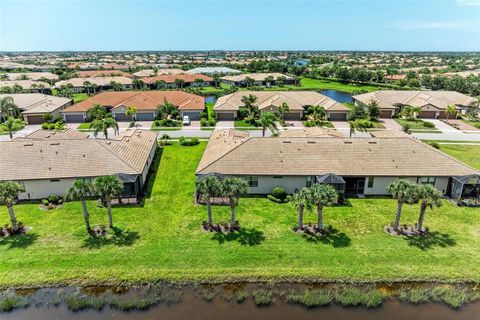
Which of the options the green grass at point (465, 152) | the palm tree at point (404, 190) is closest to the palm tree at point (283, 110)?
the green grass at point (465, 152)

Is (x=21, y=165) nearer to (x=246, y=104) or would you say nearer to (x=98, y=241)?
(x=98, y=241)

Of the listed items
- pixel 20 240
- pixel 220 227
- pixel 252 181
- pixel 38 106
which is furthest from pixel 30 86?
pixel 220 227

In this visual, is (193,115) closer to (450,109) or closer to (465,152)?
(465,152)

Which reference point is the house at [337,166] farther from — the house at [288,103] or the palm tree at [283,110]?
the house at [288,103]

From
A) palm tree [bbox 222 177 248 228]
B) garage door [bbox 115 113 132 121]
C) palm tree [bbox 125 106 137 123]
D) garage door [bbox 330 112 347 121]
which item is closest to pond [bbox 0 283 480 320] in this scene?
palm tree [bbox 222 177 248 228]

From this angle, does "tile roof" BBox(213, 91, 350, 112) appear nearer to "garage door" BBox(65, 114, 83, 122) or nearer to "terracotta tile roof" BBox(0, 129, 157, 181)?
"garage door" BBox(65, 114, 83, 122)

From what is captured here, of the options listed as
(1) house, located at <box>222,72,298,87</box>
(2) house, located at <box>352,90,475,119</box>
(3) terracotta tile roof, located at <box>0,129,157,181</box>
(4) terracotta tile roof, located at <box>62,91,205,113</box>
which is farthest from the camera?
(1) house, located at <box>222,72,298,87</box>
